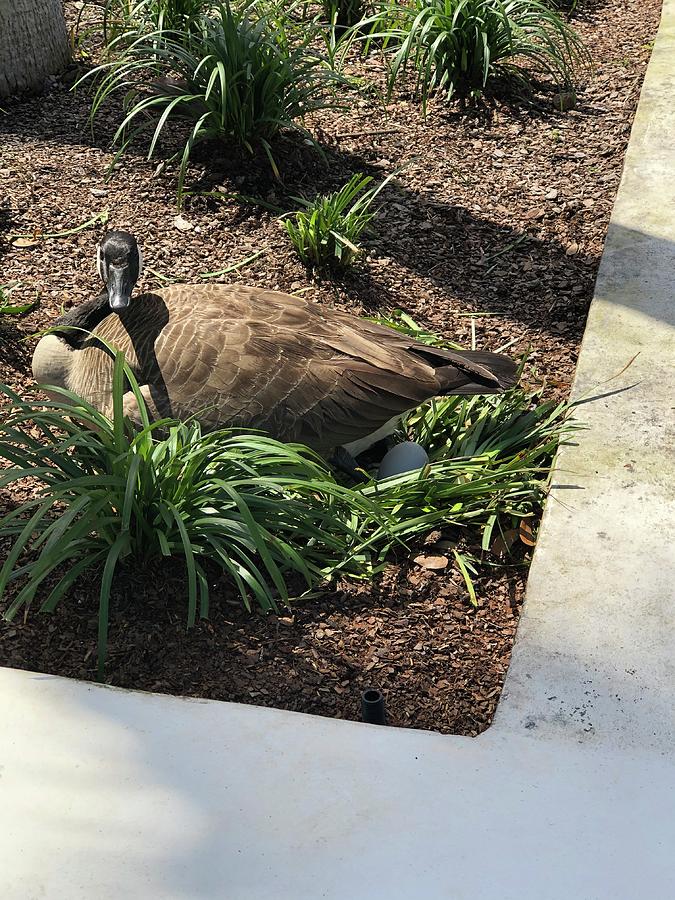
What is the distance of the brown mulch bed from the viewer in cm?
297

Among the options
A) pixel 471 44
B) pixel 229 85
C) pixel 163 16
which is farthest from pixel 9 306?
pixel 471 44

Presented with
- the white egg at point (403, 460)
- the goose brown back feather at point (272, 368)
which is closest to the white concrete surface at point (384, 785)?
the white egg at point (403, 460)

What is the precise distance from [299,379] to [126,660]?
1199mm

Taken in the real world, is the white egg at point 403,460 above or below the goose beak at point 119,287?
below

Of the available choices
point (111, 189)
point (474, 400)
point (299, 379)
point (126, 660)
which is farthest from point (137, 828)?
point (111, 189)

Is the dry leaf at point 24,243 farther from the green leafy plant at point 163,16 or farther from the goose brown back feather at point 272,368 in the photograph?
the green leafy plant at point 163,16

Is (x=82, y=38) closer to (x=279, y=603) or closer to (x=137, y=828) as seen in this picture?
(x=279, y=603)

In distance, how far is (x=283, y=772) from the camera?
8.11 feet

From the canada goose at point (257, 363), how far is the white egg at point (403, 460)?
106 millimetres

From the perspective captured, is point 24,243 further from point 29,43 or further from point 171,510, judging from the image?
point 171,510

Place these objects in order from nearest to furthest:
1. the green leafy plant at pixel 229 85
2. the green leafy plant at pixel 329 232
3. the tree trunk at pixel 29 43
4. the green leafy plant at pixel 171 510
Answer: the green leafy plant at pixel 171 510 < the green leafy plant at pixel 329 232 < the green leafy plant at pixel 229 85 < the tree trunk at pixel 29 43

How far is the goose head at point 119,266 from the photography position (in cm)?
379

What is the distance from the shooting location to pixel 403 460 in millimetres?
3734

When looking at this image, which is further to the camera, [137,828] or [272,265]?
[272,265]
